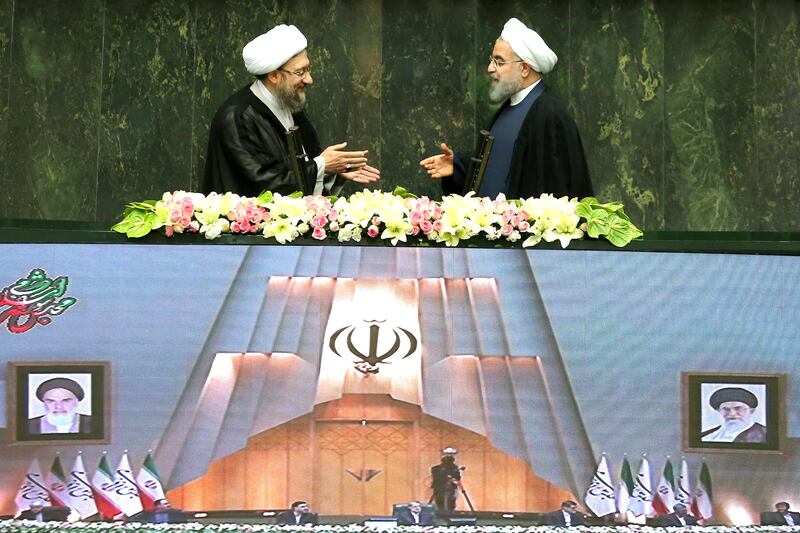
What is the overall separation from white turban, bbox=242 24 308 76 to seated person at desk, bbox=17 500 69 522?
3076mm

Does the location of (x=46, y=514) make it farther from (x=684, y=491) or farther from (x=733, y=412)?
(x=733, y=412)

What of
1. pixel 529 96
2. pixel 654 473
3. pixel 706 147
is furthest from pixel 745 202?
pixel 654 473

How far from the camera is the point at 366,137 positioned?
9180mm

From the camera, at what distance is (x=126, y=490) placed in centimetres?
641

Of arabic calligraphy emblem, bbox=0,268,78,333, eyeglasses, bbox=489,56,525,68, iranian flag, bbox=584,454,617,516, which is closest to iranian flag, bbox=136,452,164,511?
arabic calligraphy emblem, bbox=0,268,78,333

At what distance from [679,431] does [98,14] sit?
4.93 metres

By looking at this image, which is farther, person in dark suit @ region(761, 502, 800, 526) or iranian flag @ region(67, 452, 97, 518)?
person in dark suit @ region(761, 502, 800, 526)

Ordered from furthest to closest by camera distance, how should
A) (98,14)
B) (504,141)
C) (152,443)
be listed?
(98,14), (504,141), (152,443)

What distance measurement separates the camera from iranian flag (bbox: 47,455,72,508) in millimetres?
6410

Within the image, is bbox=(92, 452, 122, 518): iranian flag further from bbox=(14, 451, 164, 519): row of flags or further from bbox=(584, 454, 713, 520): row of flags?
bbox=(584, 454, 713, 520): row of flags

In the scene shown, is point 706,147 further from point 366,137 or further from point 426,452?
point 426,452

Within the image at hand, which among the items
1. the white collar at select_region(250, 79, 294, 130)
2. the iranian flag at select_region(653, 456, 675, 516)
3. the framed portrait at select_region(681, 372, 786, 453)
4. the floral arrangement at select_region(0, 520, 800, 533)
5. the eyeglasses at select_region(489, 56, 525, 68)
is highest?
the eyeglasses at select_region(489, 56, 525, 68)

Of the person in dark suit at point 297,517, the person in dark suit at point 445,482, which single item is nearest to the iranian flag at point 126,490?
the person in dark suit at point 297,517

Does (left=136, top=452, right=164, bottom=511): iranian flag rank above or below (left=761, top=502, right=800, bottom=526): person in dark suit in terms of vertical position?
above
